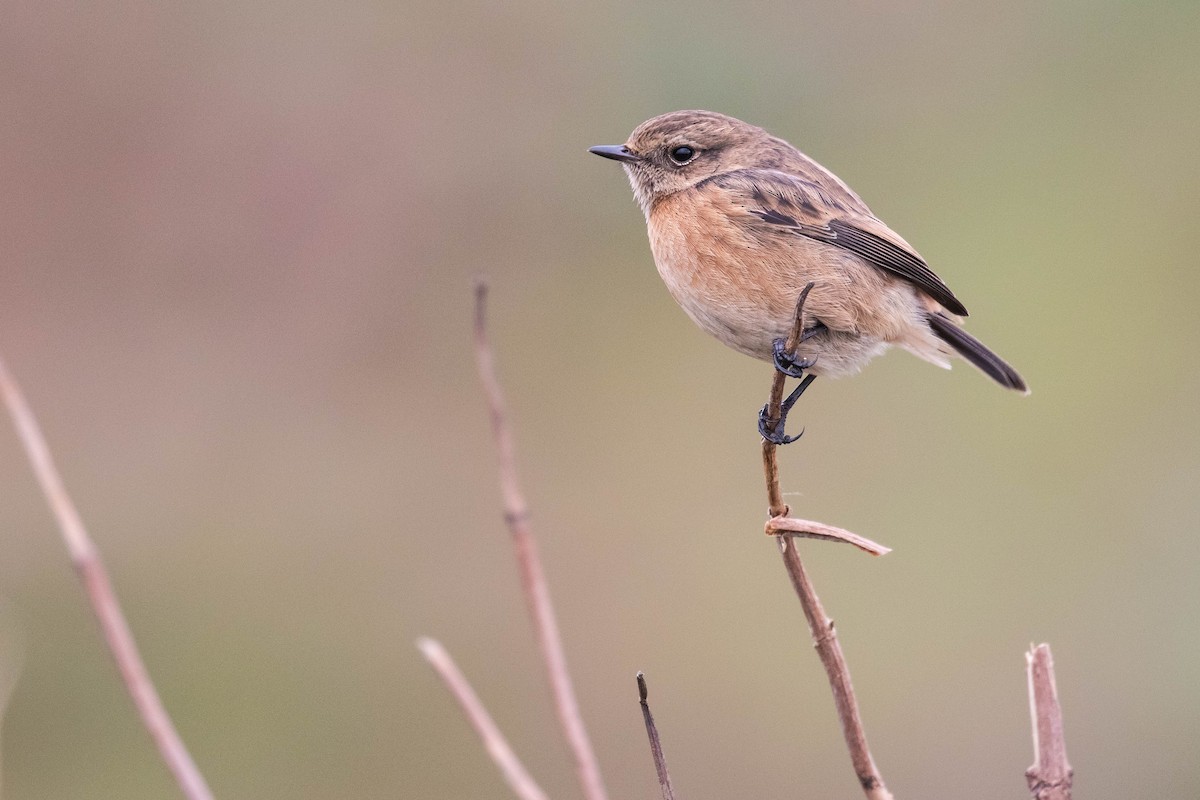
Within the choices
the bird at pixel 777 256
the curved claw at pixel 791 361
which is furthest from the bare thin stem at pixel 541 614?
the bird at pixel 777 256

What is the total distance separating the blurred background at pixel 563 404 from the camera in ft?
22.4

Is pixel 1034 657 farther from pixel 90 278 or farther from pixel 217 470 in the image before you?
pixel 90 278

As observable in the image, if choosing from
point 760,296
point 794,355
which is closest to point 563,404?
point 760,296

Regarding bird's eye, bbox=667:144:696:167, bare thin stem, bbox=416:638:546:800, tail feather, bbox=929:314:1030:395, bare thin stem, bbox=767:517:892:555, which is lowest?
bare thin stem, bbox=416:638:546:800

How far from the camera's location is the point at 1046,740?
1868 millimetres

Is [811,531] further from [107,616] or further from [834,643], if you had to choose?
[107,616]

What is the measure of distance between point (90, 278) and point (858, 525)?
207 inches

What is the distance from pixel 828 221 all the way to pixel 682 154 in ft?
2.02

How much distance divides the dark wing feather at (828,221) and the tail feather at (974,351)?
0.06 metres

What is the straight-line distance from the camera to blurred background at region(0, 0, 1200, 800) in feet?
22.4

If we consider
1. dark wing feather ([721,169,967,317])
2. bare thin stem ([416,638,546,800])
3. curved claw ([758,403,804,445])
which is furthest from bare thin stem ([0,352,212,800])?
Result: dark wing feather ([721,169,967,317])

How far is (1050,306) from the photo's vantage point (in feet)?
28.1

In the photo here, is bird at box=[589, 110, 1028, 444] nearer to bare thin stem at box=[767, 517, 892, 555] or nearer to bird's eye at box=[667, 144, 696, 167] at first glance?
bird's eye at box=[667, 144, 696, 167]

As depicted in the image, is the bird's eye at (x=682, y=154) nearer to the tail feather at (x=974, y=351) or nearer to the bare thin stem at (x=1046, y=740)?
the tail feather at (x=974, y=351)
